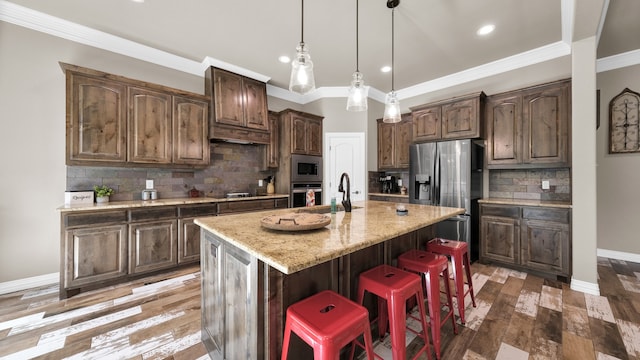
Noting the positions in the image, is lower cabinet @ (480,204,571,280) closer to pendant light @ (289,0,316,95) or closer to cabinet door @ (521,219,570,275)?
cabinet door @ (521,219,570,275)

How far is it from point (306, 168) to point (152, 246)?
8.64 feet

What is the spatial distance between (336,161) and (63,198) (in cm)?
391

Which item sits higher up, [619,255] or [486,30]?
[486,30]

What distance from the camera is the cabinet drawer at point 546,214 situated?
283 centimetres

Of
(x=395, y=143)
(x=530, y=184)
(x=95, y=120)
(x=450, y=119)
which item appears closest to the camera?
(x=95, y=120)

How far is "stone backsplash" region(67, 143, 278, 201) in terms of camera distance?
3013 mm

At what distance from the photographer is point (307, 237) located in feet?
4.36

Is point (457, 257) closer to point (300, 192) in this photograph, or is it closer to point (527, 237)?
point (527, 237)

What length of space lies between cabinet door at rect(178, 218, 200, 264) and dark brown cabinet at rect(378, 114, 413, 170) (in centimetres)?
351

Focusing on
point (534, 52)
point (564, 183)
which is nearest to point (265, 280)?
point (564, 183)

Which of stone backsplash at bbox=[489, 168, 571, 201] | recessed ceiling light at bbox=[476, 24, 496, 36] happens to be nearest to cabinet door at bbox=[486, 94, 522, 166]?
stone backsplash at bbox=[489, 168, 571, 201]

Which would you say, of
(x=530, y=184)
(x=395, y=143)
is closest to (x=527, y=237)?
(x=530, y=184)

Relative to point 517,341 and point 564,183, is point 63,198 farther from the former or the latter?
point 564,183

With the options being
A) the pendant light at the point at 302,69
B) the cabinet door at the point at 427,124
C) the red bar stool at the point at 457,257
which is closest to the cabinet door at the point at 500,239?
the red bar stool at the point at 457,257
